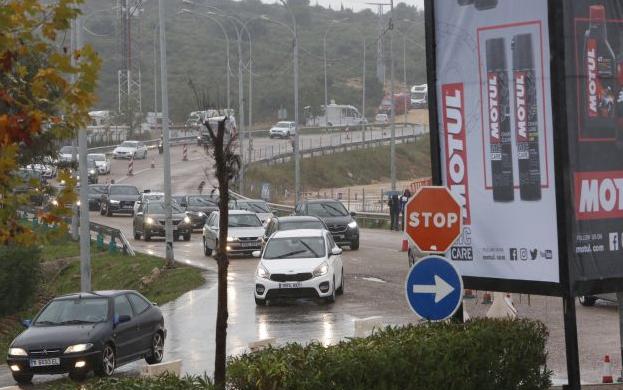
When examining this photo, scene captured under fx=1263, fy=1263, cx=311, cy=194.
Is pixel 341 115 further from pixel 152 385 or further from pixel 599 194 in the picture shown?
pixel 152 385

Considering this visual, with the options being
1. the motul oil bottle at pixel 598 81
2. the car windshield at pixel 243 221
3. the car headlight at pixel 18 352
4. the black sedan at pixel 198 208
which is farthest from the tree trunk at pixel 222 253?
the black sedan at pixel 198 208

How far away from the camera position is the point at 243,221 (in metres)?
41.1

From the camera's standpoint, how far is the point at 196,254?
43.8 metres

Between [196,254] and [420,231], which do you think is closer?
[420,231]

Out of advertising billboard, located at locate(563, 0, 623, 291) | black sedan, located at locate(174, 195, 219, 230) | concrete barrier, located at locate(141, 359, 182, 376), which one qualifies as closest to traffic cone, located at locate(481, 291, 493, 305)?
concrete barrier, located at locate(141, 359, 182, 376)

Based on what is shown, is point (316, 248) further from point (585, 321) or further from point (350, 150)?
point (350, 150)

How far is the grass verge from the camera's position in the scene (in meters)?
35.1

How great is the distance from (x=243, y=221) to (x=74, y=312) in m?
19.8

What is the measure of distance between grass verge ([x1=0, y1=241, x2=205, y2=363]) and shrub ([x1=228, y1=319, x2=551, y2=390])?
18016 mm

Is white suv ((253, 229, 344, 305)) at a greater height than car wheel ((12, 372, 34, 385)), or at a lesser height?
greater

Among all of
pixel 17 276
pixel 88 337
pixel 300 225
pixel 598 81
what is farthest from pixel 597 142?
pixel 17 276

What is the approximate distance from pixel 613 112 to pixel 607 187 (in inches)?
35.3

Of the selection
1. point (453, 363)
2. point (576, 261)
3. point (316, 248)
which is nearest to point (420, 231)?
point (453, 363)

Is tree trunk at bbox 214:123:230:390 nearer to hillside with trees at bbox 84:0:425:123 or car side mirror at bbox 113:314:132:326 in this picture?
car side mirror at bbox 113:314:132:326
